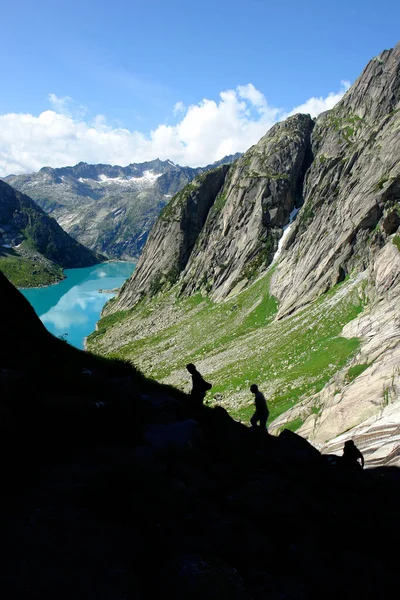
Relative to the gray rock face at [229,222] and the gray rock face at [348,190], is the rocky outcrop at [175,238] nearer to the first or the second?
the gray rock face at [229,222]

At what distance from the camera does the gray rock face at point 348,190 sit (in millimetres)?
78750

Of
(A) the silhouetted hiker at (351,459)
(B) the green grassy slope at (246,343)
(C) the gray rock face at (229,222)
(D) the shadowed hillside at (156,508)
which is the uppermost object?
(C) the gray rock face at (229,222)

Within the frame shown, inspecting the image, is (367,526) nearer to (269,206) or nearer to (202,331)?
(202,331)

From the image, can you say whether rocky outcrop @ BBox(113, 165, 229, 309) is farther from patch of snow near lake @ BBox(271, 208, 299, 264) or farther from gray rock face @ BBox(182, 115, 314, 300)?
patch of snow near lake @ BBox(271, 208, 299, 264)

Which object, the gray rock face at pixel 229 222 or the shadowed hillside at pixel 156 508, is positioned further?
the gray rock face at pixel 229 222

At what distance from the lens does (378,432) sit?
26453mm

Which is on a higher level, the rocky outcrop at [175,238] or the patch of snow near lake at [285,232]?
the rocky outcrop at [175,238]

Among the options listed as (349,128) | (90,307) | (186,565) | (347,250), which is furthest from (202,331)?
(90,307)

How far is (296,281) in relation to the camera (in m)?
88.0

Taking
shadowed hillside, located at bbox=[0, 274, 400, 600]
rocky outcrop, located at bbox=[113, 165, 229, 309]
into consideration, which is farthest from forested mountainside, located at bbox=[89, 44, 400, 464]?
shadowed hillside, located at bbox=[0, 274, 400, 600]

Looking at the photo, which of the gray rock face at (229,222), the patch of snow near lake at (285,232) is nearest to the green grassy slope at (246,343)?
the patch of snow near lake at (285,232)

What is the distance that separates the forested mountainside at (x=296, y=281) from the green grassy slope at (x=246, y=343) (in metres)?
0.33

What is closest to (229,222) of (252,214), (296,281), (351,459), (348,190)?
(252,214)

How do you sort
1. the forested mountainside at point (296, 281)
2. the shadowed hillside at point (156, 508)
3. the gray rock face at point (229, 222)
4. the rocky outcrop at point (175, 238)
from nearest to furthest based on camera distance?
the shadowed hillside at point (156, 508) → the forested mountainside at point (296, 281) → the gray rock face at point (229, 222) → the rocky outcrop at point (175, 238)
